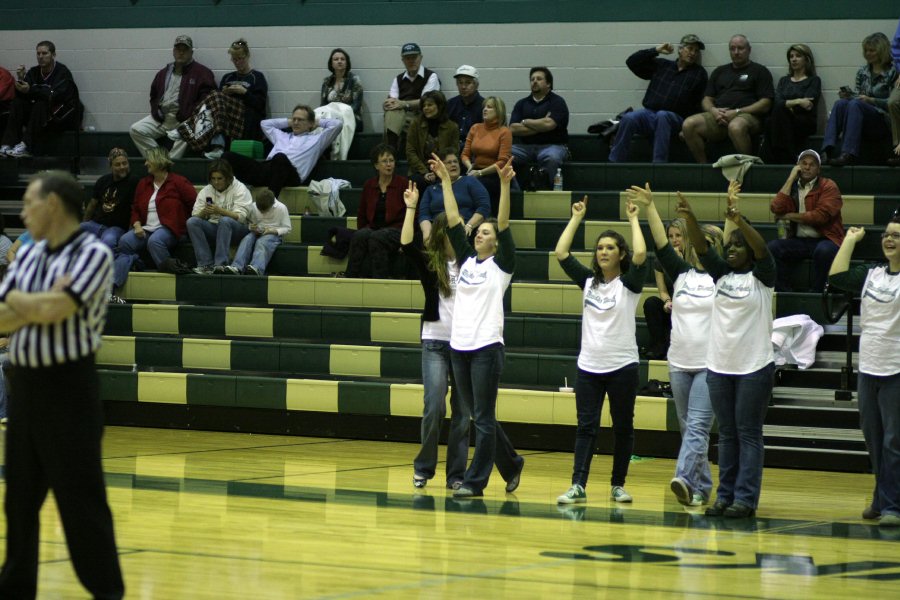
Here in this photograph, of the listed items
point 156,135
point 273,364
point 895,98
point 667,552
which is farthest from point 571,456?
point 156,135

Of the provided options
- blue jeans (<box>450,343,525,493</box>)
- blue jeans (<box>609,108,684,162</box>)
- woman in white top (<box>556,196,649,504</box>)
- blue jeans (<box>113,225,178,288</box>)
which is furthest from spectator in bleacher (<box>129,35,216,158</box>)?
woman in white top (<box>556,196,649,504</box>)

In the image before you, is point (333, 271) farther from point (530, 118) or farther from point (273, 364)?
point (530, 118)

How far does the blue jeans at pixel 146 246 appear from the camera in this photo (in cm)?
1085

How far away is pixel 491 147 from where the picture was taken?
10.7 metres

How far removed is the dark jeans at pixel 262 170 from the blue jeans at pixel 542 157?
208 cm

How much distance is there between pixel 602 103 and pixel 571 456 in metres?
4.75

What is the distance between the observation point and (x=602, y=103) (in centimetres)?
1241

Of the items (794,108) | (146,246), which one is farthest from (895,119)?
(146,246)

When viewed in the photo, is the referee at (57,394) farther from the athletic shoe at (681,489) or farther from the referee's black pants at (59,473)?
the athletic shoe at (681,489)

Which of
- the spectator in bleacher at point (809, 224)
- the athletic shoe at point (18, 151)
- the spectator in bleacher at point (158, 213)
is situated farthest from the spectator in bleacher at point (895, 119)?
the athletic shoe at point (18, 151)

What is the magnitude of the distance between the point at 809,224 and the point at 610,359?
362 cm

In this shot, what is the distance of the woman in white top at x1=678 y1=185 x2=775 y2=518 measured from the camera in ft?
20.8

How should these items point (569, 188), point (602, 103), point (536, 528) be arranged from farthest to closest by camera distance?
point (602, 103) → point (569, 188) → point (536, 528)

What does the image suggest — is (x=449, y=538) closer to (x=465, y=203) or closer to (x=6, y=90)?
(x=465, y=203)
